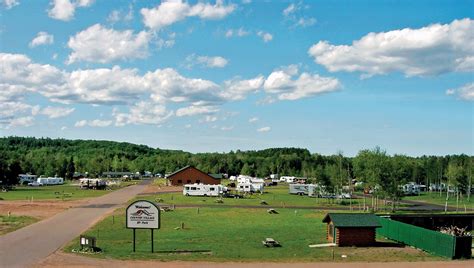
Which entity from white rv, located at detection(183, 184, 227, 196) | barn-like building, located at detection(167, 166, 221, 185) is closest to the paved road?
white rv, located at detection(183, 184, 227, 196)

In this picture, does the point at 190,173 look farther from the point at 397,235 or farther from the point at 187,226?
the point at 397,235

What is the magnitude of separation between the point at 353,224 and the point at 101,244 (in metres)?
18.3

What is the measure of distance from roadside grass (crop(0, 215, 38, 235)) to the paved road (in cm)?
103

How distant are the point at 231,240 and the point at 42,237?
1462 centimetres

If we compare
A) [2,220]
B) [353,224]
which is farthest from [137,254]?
[2,220]

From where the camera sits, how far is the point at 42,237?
4091 centimetres

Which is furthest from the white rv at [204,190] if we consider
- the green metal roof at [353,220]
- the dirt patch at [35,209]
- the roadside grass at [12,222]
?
the green metal roof at [353,220]

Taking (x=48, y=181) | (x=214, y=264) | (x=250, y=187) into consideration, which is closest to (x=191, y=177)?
(x=250, y=187)

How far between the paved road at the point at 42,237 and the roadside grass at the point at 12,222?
103 centimetres

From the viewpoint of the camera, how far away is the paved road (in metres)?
32.1

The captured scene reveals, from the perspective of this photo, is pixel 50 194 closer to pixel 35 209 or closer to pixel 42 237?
pixel 35 209

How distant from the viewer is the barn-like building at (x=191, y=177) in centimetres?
12850

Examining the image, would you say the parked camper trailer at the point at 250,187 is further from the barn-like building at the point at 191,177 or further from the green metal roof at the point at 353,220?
the green metal roof at the point at 353,220

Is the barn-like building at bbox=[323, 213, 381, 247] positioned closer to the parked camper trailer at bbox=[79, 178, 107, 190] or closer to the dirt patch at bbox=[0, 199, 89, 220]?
the dirt patch at bbox=[0, 199, 89, 220]
